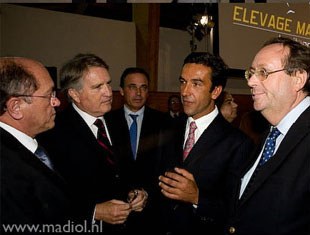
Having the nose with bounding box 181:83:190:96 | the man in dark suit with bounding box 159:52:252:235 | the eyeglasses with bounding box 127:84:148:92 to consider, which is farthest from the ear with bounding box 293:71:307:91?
the eyeglasses with bounding box 127:84:148:92

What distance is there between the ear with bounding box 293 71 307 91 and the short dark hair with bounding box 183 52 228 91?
1.39ft

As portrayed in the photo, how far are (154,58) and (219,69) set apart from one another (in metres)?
3.03

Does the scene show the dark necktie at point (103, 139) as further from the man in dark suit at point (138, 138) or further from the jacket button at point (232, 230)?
the jacket button at point (232, 230)

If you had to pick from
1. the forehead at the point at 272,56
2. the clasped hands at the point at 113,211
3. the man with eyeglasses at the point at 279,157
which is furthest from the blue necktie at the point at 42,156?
the forehead at the point at 272,56

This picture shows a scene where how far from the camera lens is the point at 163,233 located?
1.54m

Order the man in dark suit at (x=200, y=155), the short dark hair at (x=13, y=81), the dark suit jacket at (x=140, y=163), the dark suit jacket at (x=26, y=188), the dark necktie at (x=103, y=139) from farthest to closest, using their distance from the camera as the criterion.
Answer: the dark suit jacket at (x=140, y=163), the dark necktie at (x=103, y=139), the man in dark suit at (x=200, y=155), the short dark hair at (x=13, y=81), the dark suit jacket at (x=26, y=188)

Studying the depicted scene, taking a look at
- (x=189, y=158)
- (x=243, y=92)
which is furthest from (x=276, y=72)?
(x=243, y=92)

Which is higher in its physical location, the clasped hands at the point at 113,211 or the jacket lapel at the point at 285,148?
the jacket lapel at the point at 285,148

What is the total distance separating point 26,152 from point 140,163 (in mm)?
929

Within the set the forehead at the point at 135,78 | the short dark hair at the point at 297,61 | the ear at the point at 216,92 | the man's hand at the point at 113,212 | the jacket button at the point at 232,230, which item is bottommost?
the man's hand at the point at 113,212

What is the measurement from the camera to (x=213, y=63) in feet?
5.12

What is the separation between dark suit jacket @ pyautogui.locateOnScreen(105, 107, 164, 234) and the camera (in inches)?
66.2

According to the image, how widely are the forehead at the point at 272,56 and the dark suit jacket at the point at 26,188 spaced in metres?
0.81

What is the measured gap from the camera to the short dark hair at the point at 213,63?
5.08 ft
